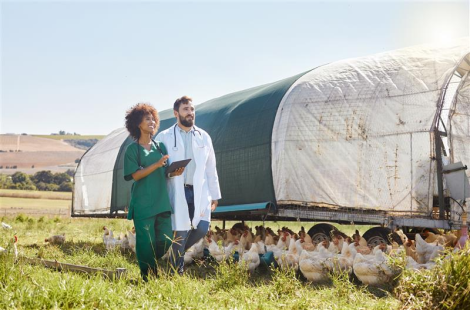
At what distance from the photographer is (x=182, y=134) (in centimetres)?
652

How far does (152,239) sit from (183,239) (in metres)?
0.44

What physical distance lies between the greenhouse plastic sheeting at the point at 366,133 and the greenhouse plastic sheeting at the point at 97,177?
7.15 meters

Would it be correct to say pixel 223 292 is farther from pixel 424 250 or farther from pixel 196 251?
pixel 196 251

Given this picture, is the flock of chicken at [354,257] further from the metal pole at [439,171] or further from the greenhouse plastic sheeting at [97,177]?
the greenhouse plastic sheeting at [97,177]

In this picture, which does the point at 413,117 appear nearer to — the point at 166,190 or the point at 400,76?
the point at 400,76

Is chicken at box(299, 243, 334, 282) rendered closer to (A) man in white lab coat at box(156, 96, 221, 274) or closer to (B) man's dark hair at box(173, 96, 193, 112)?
(A) man in white lab coat at box(156, 96, 221, 274)

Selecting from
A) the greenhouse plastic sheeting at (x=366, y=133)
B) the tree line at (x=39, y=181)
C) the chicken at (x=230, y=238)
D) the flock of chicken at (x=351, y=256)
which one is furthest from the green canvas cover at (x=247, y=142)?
the tree line at (x=39, y=181)

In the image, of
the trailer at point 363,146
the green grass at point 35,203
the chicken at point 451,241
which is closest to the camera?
the chicken at point 451,241

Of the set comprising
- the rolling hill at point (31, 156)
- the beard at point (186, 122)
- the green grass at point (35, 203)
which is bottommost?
the green grass at point (35, 203)

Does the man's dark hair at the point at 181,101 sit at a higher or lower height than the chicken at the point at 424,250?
higher

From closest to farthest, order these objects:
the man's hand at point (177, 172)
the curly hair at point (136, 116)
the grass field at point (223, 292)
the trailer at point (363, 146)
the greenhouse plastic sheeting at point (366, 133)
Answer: the grass field at point (223, 292) → the man's hand at point (177, 172) → the curly hair at point (136, 116) → the trailer at point (363, 146) → the greenhouse plastic sheeting at point (366, 133)

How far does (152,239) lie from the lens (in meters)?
5.84

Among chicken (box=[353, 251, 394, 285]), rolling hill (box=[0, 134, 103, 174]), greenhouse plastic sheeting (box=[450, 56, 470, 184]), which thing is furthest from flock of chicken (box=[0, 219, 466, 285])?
rolling hill (box=[0, 134, 103, 174])

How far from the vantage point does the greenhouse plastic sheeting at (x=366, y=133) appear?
8984mm
